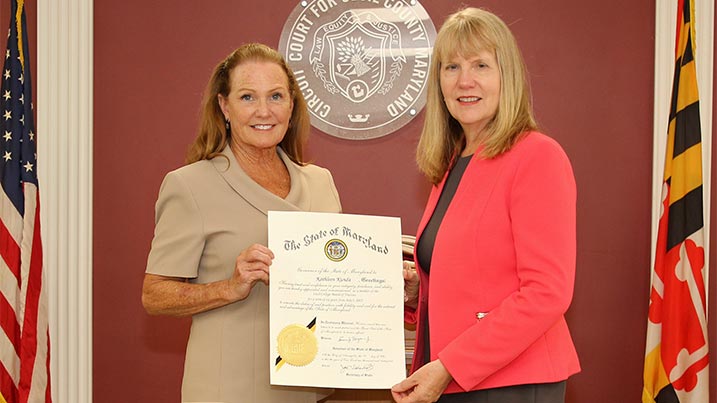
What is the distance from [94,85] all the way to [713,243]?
2843 mm

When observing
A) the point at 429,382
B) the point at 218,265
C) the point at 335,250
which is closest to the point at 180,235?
the point at 218,265

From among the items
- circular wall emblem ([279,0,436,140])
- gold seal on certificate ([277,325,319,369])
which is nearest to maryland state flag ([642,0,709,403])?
circular wall emblem ([279,0,436,140])

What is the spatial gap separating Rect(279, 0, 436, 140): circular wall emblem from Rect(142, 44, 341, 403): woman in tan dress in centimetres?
169

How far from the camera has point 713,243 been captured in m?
3.49

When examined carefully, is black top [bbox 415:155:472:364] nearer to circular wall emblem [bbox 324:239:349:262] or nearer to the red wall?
circular wall emblem [bbox 324:239:349:262]

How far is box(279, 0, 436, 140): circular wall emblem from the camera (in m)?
4.01

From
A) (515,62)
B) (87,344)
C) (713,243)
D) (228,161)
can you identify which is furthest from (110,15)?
(713,243)

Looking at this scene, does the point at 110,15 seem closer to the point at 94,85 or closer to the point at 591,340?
the point at 94,85

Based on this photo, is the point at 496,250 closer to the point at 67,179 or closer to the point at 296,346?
the point at 296,346

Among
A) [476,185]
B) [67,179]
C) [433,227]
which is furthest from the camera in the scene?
[67,179]

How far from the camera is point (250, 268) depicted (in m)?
2.11

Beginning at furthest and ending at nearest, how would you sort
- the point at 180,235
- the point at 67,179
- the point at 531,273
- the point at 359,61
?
the point at 359,61 < the point at 67,179 < the point at 180,235 < the point at 531,273

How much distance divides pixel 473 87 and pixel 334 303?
0.63 meters

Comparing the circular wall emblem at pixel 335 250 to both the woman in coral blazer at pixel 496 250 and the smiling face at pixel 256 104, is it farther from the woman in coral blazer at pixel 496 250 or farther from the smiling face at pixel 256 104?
the smiling face at pixel 256 104
